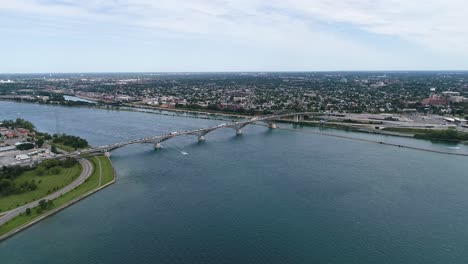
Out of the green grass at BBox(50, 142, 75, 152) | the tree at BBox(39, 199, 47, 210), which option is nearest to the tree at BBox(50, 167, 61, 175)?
the tree at BBox(39, 199, 47, 210)

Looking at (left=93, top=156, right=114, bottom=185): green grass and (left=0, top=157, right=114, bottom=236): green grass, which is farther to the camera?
(left=93, top=156, right=114, bottom=185): green grass

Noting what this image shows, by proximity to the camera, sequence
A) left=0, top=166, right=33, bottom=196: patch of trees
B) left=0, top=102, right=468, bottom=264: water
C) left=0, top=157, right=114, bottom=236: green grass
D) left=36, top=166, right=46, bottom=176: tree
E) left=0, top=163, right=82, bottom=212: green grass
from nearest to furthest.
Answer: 1. left=0, top=102, right=468, bottom=264: water
2. left=0, top=157, right=114, bottom=236: green grass
3. left=0, top=163, right=82, bottom=212: green grass
4. left=0, top=166, right=33, bottom=196: patch of trees
5. left=36, top=166, right=46, bottom=176: tree

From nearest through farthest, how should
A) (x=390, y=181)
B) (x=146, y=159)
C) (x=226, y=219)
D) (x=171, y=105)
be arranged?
(x=226, y=219) → (x=390, y=181) → (x=146, y=159) → (x=171, y=105)

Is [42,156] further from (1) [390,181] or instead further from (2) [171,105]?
(2) [171,105]

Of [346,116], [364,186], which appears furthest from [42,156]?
[346,116]

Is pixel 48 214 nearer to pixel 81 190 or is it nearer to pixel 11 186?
pixel 81 190

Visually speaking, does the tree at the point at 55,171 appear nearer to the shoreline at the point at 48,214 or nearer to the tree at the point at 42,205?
the shoreline at the point at 48,214

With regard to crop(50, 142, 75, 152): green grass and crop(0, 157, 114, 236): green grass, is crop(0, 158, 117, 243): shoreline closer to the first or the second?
crop(0, 157, 114, 236): green grass

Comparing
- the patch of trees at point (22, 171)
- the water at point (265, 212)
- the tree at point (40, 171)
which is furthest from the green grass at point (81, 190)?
the tree at point (40, 171)
